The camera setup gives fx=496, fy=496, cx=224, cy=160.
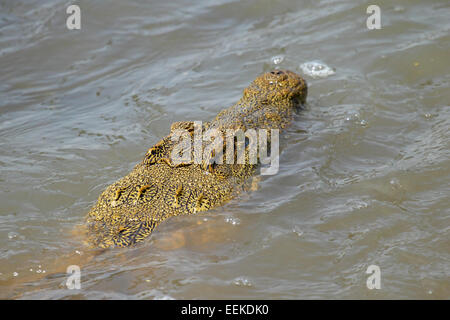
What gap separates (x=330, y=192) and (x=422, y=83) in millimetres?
2754

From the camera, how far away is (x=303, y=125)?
563 cm

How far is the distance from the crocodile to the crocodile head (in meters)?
0.34

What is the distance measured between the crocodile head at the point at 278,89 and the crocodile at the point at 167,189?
0.34 meters

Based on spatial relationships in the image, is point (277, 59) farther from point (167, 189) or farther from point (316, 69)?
point (167, 189)

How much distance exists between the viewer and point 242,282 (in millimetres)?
3646

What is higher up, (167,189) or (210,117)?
(210,117)

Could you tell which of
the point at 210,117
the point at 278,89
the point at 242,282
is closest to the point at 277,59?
the point at 210,117

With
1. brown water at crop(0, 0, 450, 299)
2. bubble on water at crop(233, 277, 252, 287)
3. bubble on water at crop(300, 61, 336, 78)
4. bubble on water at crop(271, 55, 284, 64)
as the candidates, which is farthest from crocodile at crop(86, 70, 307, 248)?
bubble on water at crop(271, 55, 284, 64)

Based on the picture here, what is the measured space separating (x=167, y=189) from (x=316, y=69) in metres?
3.78

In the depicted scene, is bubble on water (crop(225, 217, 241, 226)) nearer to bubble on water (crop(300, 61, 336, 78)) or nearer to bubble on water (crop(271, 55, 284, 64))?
bubble on water (crop(300, 61, 336, 78))

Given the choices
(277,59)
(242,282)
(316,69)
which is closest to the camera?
(242,282)

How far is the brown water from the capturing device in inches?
148

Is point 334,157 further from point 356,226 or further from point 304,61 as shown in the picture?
point 304,61
